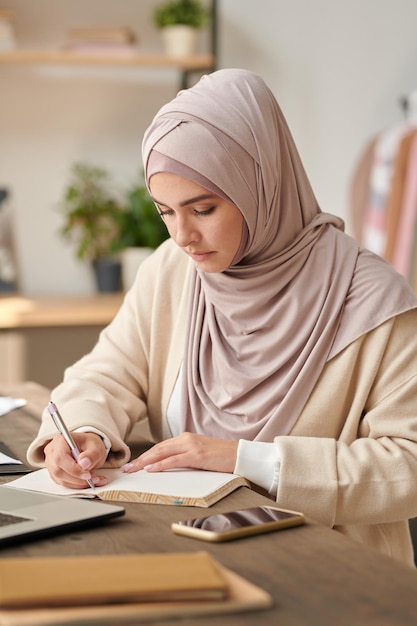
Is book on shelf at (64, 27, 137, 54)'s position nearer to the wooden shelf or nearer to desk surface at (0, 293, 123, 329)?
the wooden shelf

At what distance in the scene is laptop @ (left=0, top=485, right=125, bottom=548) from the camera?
105 cm

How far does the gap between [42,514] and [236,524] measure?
23 centimetres

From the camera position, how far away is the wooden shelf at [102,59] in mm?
3502

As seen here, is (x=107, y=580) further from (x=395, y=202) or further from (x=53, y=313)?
(x=53, y=313)

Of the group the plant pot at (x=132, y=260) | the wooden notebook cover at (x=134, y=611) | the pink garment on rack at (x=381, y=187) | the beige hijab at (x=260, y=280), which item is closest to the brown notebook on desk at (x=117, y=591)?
the wooden notebook cover at (x=134, y=611)

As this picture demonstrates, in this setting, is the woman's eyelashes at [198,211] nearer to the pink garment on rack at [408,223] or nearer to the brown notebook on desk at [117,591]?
the brown notebook on desk at [117,591]

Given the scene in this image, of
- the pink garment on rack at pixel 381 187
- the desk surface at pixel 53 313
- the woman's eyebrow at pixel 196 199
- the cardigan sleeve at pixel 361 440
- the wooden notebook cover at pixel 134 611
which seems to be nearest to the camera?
the wooden notebook cover at pixel 134 611

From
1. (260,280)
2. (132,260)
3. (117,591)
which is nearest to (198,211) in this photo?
(260,280)

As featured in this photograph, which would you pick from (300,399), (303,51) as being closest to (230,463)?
(300,399)

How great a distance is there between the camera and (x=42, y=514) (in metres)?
1.12

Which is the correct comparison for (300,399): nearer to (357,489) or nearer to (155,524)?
(357,489)

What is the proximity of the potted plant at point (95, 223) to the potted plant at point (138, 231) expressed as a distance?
0.12ft

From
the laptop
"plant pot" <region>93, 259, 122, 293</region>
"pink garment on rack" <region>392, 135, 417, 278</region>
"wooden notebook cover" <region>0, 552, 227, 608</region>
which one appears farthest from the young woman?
"plant pot" <region>93, 259, 122, 293</region>

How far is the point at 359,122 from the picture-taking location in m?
3.63
